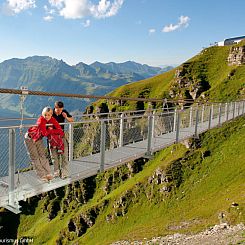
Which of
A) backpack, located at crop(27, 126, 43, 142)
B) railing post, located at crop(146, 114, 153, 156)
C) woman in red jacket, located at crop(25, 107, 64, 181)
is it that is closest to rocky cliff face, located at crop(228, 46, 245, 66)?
railing post, located at crop(146, 114, 153, 156)

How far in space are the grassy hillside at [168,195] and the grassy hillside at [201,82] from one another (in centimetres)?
2104

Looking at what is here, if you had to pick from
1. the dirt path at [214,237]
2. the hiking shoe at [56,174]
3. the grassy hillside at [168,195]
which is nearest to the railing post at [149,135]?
the hiking shoe at [56,174]

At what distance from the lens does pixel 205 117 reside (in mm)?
21172

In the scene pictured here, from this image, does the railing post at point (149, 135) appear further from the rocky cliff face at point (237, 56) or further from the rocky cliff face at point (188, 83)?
the rocky cliff face at point (237, 56)

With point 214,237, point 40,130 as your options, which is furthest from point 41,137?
point 214,237

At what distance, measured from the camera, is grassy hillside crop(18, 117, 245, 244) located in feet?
136

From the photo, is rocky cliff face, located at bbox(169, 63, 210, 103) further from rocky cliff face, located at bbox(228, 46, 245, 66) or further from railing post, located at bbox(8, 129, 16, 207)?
railing post, located at bbox(8, 129, 16, 207)

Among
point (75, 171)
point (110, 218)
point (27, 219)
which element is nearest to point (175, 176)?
point (110, 218)

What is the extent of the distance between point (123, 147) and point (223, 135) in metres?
51.6

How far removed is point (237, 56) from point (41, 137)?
94319 mm

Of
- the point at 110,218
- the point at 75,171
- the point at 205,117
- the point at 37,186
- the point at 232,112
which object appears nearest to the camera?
the point at 37,186

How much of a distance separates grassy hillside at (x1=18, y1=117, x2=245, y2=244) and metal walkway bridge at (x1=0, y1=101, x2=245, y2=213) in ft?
59.3

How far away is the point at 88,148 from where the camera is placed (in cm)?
1130

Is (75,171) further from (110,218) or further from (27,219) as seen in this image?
(27,219)
